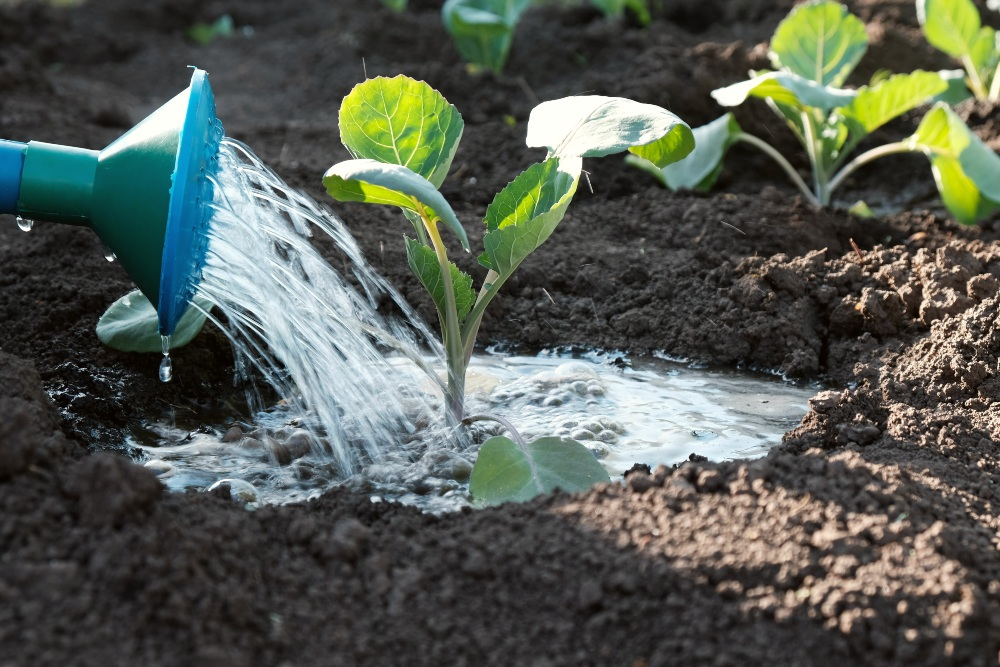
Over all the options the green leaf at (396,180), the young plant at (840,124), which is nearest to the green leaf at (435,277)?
the green leaf at (396,180)

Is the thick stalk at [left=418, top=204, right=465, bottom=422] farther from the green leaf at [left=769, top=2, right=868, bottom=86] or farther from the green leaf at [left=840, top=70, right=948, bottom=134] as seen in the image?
the green leaf at [left=769, top=2, right=868, bottom=86]

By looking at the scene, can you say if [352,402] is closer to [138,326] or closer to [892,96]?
[138,326]

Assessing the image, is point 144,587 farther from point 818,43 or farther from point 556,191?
point 818,43

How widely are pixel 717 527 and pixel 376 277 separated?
4.76 ft

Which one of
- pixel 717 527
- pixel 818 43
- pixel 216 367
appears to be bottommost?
pixel 216 367

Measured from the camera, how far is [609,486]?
1815 mm

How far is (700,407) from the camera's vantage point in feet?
8.17

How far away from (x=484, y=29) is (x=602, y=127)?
2747 mm

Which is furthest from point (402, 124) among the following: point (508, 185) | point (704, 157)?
point (704, 157)

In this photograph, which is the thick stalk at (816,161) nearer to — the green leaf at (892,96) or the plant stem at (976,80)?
the green leaf at (892,96)

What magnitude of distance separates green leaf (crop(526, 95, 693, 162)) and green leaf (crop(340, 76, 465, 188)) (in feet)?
0.58

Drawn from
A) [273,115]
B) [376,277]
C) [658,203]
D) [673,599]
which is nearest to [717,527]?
[673,599]

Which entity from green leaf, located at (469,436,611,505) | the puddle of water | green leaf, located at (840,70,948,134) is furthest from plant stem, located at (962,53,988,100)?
green leaf, located at (469,436,611,505)

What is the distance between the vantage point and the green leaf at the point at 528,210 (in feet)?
6.63
